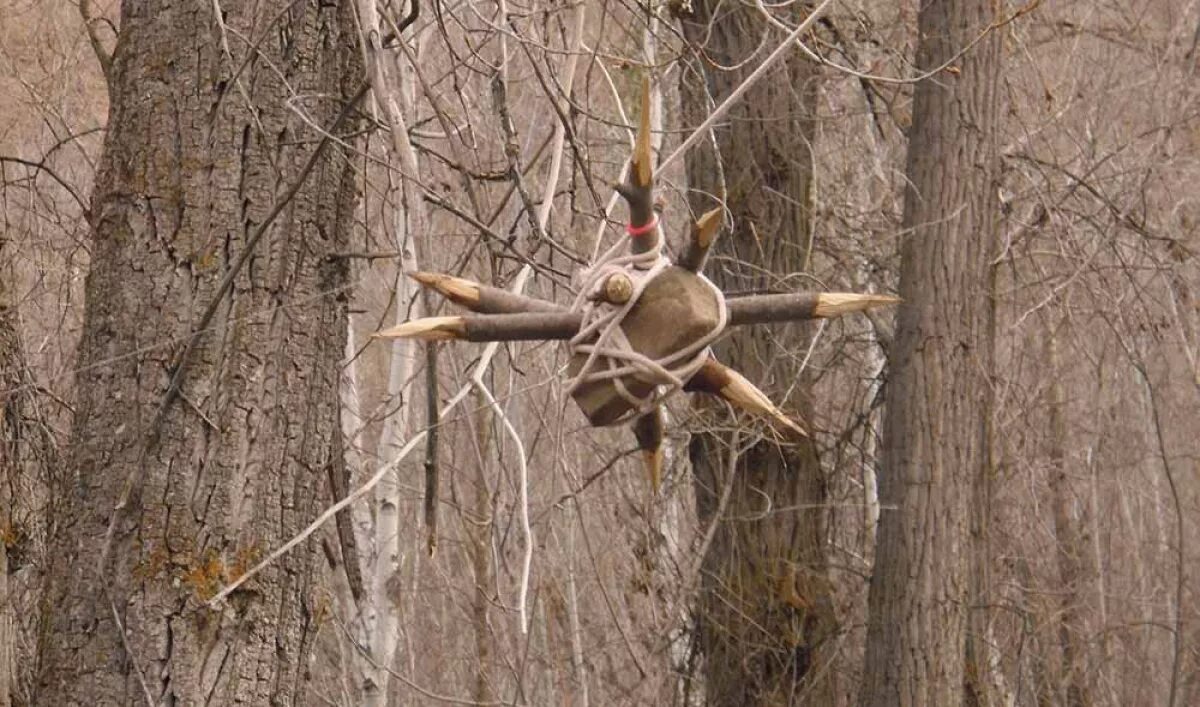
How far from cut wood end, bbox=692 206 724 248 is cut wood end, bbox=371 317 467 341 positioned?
0.26 meters

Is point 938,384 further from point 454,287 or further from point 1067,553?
point 454,287

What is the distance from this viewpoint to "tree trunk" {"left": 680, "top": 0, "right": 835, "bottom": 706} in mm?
7195

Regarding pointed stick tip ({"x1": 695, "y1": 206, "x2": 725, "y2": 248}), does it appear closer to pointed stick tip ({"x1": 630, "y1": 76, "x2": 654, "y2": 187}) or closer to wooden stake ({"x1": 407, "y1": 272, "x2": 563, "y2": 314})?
pointed stick tip ({"x1": 630, "y1": 76, "x2": 654, "y2": 187})

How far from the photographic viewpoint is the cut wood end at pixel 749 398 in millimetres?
1727

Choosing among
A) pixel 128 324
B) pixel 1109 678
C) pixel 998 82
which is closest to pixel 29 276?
pixel 998 82

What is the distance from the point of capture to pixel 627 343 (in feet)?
5.71

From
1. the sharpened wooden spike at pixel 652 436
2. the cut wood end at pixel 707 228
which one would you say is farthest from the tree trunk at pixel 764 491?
the cut wood end at pixel 707 228

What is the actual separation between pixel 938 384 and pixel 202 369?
13.5 ft

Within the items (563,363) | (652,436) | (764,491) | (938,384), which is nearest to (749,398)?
(652,436)

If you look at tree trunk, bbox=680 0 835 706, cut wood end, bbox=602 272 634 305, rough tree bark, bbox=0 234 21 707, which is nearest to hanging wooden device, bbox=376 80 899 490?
cut wood end, bbox=602 272 634 305

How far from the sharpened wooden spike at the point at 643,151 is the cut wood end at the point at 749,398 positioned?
214 mm

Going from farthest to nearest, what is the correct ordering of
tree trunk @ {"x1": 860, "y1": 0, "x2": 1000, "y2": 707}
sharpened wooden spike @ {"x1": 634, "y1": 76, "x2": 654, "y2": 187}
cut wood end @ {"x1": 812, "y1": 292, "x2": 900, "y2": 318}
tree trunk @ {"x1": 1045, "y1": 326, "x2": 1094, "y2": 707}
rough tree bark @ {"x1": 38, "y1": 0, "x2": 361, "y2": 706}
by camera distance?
1. tree trunk @ {"x1": 1045, "y1": 326, "x2": 1094, "y2": 707}
2. tree trunk @ {"x1": 860, "y1": 0, "x2": 1000, "y2": 707}
3. rough tree bark @ {"x1": 38, "y1": 0, "x2": 361, "y2": 706}
4. cut wood end @ {"x1": 812, "y1": 292, "x2": 900, "y2": 318}
5. sharpened wooden spike @ {"x1": 634, "y1": 76, "x2": 654, "y2": 187}

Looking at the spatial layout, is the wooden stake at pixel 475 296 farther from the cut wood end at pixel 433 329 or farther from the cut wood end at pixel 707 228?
the cut wood end at pixel 707 228

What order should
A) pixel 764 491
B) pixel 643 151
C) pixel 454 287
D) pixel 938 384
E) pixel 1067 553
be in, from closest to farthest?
1. pixel 643 151
2. pixel 454 287
3. pixel 938 384
4. pixel 764 491
5. pixel 1067 553
